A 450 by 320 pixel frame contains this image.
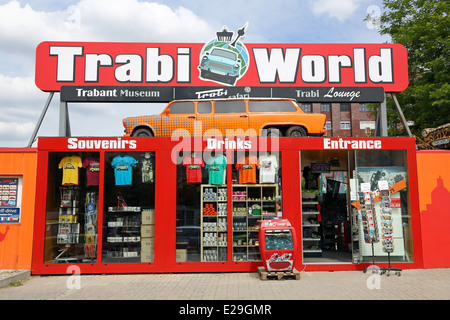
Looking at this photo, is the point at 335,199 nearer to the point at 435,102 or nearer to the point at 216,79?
the point at 216,79

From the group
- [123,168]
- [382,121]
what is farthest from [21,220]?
[382,121]

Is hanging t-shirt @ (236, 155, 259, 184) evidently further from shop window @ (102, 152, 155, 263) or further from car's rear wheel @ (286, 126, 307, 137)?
shop window @ (102, 152, 155, 263)

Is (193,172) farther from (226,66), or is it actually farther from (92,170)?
(226,66)

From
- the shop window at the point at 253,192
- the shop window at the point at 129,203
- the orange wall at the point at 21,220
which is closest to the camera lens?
the orange wall at the point at 21,220

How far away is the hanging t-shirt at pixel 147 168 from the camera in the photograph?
353 inches

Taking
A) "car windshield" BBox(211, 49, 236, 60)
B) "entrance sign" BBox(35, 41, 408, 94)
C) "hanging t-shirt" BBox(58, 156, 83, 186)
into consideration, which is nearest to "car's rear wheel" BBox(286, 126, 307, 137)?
"entrance sign" BBox(35, 41, 408, 94)

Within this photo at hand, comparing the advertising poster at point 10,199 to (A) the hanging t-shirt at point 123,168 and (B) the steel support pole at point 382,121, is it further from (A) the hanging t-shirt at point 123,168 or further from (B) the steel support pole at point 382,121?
(B) the steel support pole at point 382,121

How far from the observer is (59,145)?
29.1 feet

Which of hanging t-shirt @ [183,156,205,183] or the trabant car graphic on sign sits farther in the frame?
the trabant car graphic on sign

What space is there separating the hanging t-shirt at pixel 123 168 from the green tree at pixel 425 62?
13163 millimetres

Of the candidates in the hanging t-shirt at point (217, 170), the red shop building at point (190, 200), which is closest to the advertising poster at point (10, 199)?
the red shop building at point (190, 200)

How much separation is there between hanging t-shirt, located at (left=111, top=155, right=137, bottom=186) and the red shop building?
0.08 feet

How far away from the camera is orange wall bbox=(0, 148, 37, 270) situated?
8609 mm

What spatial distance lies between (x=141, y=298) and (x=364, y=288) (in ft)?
14.0
